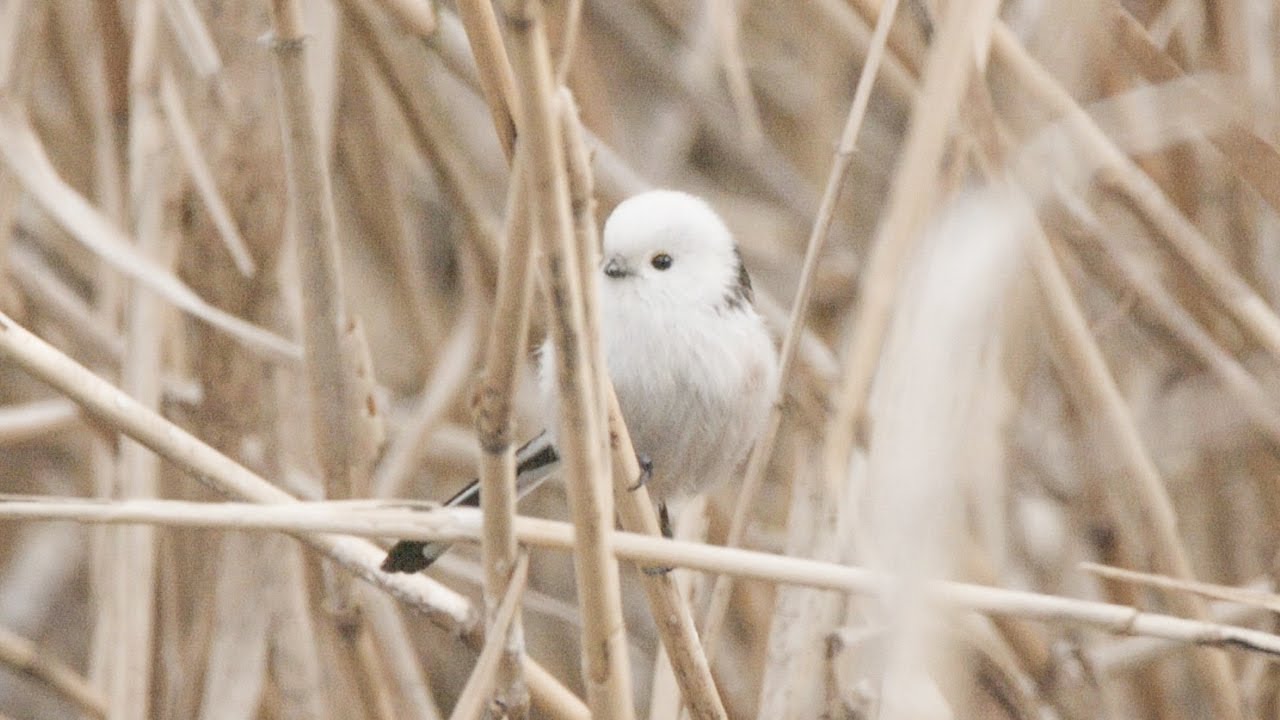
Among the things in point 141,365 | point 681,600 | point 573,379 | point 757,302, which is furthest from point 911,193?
point 757,302

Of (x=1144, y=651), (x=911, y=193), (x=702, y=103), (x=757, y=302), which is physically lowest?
(x=911, y=193)

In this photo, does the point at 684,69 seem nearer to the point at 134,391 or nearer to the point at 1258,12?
the point at 1258,12

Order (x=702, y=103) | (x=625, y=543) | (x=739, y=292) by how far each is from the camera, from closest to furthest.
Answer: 1. (x=625, y=543)
2. (x=739, y=292)
3. (x=702, y=103)

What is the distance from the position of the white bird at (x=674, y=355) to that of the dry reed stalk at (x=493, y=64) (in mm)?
536

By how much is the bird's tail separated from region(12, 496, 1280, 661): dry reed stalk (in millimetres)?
60

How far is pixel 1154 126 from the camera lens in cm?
122

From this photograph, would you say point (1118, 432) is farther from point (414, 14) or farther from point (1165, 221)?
point (414, 14)

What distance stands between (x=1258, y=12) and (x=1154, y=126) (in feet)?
0.66

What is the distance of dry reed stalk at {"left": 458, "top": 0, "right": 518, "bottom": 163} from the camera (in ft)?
2.19

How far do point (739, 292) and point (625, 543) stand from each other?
611mm

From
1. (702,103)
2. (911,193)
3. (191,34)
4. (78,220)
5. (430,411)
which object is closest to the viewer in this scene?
(911,193)

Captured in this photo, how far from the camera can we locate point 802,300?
97 centimetres

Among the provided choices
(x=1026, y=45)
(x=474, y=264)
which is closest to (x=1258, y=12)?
(x=1026, y=45)

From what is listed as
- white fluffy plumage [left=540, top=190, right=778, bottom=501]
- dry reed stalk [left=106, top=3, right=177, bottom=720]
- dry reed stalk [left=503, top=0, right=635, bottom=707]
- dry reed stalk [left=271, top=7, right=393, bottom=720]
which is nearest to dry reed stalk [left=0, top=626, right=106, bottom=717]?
dry reed stalk [left=106, top=3, right=177, bottom=720]
